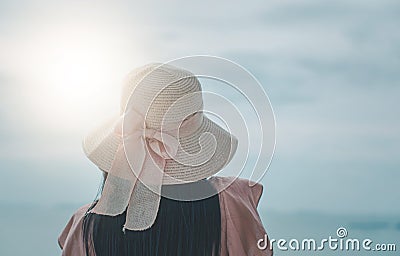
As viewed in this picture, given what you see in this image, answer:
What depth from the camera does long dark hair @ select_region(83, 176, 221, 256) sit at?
85cm

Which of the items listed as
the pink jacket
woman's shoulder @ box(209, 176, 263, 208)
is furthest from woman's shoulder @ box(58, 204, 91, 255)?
woman's shoulder @ box(209, 176, 263, 208)

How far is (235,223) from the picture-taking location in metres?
0.89

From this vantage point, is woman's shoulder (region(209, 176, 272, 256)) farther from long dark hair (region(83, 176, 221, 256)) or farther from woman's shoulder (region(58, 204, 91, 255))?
woman's shoulder (region(58, 204, 91, 255))

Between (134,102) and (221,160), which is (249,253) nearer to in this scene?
(221,160)

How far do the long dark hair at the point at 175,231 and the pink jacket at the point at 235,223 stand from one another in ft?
0.06

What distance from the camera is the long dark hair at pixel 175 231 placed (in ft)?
2.77

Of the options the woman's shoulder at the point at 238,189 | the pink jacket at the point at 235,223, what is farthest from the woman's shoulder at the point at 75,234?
the woman's shoulder at the point at 238,189

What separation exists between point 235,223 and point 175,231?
0.29 feet

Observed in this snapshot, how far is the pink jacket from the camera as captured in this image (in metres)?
0.88

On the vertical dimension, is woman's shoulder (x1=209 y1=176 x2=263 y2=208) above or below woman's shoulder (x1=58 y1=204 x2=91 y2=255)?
above

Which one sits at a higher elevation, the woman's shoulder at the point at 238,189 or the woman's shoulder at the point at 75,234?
the woman's shoulder at the point at 238,189

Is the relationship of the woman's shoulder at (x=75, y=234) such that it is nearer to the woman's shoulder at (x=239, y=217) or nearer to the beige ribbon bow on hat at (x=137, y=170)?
the beige ribbon bow on hat at (x=137, y=170)

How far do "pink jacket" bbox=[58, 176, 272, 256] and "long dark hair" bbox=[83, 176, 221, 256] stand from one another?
17 mm

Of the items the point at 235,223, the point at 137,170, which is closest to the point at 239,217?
the point at 235,223
